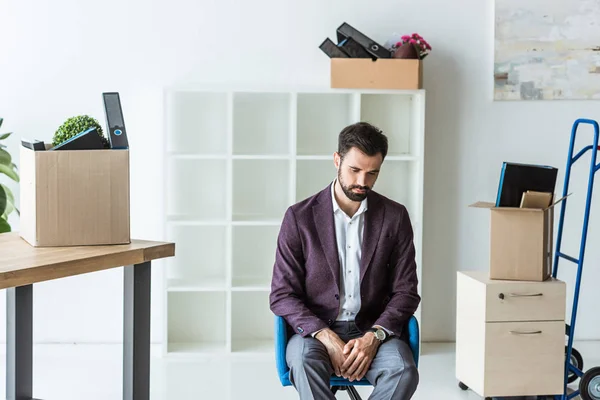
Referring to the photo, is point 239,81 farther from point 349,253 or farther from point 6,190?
point 349,253

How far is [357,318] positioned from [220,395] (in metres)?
1.15

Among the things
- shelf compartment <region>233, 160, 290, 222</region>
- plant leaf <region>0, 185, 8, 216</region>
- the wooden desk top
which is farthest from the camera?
shelf compartment <region>233, 160, 290, 222</region>

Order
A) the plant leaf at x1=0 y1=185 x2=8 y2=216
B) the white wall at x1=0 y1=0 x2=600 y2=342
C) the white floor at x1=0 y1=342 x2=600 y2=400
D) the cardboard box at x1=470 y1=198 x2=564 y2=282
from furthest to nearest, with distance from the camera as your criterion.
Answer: the white wall at x1=0 y1=0 x2=600 y2=342 → the plant leaf at x1=0 y1=185 x2=8 y2=216 → the white floor at x1=0 y1=342 x2=600 y2=400 → the cardboard box at x1=470 y1=198 x2=564 y2=282

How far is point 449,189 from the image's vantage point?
14.6ft

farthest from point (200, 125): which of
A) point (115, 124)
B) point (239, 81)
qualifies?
point (115, 124)

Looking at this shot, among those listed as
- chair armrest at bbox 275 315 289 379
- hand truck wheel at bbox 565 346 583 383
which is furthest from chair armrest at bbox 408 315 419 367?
hand truck wheel at bbox 565 346 583 383

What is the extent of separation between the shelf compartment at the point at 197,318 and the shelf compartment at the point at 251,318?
7 centimetres

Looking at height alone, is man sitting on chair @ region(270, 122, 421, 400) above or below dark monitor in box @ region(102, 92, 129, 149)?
below

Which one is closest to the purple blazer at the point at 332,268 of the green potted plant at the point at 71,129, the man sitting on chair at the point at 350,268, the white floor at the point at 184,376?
the man sitting on chair at the point at 350,268

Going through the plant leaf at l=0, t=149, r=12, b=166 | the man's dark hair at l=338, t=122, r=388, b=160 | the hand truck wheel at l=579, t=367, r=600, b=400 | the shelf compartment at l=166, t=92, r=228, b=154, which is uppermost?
the shelf compartment at l=166, t=92, r=228, b=154

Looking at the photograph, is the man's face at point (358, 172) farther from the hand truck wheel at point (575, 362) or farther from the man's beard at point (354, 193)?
the hand truck wheel at point (575, 362)

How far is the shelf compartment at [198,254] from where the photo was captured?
171 inches

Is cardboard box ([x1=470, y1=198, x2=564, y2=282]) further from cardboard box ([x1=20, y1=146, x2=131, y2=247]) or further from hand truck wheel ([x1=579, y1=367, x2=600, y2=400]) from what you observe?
cardboard box ([x1=20, y1=146, x2=131, y2=247])

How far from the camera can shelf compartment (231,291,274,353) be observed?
4.41 metres
